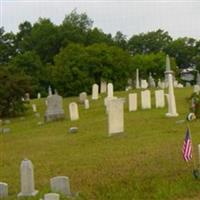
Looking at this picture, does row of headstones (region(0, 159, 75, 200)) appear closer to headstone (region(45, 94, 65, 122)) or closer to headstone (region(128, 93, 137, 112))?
headstone (region(45, 94, 65, 122))

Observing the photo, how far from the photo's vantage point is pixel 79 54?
45219 millimetres

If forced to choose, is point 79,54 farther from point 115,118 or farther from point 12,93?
point 115,118

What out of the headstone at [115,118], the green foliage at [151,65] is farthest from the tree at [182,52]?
the headstone at [115,118]

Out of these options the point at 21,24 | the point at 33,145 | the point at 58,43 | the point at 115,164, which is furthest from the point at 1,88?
the point at 21,24

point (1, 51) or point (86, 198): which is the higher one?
point (1, 51)

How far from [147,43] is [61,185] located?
79.2m

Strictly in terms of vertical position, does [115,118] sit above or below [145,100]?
below

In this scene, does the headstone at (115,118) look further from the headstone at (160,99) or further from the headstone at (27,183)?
the headstone at (160,99)

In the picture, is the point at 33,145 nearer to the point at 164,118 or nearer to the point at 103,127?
the point at 103,127

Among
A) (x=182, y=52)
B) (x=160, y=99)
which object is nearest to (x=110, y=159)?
(x=160, y=99)

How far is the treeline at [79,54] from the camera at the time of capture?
146ft

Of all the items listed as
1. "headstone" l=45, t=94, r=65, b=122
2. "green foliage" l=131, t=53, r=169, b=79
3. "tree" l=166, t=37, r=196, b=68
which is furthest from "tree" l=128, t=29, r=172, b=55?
"headstone" l=45, t=94, r=65, b=122

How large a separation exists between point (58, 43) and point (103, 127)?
167 feet

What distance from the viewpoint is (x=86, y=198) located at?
9.03 metres
